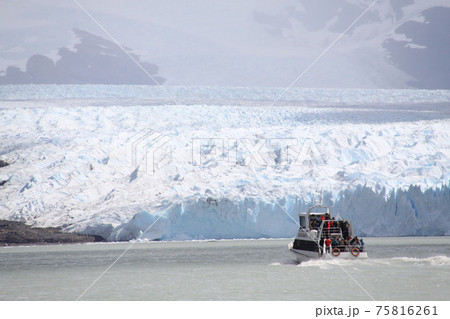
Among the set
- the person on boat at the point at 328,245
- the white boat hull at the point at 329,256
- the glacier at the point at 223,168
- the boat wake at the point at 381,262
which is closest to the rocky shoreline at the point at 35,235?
the glacier at the point at 223,168

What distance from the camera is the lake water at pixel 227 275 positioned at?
1802cm

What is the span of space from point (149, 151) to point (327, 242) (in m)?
Answer: 24.4

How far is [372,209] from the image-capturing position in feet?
123

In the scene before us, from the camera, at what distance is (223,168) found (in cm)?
4388

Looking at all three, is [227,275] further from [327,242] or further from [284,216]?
[284,216]

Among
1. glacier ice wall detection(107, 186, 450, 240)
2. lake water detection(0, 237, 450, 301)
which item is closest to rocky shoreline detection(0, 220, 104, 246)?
glacier ice wall detection(107, 186, 450, 240)

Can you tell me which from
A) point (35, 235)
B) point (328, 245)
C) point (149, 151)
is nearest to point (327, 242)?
point (328, 245)

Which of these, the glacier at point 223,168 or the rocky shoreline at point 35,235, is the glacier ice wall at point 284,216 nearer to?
the glacier at point 223,168

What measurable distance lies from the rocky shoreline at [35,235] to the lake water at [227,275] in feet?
21.6

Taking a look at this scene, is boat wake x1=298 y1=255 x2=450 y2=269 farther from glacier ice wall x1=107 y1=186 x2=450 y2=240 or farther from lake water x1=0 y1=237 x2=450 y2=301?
glacier ice wall x1=107 y1=186 x2=450 y2=240

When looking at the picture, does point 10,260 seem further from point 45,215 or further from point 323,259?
point 323,259

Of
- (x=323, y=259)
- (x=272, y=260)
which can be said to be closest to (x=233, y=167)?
(x=272, y=260)

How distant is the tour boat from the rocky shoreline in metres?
18.6
